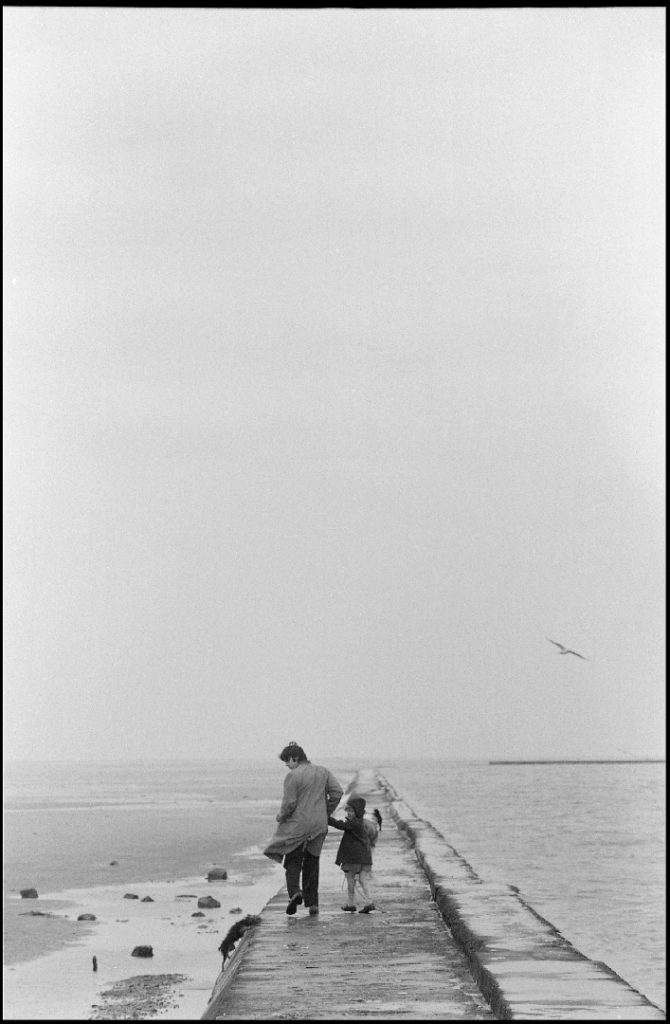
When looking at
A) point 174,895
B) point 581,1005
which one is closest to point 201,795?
point 174,895

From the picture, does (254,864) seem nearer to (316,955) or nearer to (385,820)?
(385,820)

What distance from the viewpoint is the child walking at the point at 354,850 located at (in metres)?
9.27

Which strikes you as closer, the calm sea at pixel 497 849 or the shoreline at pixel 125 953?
the shoreline at pixel 125 953

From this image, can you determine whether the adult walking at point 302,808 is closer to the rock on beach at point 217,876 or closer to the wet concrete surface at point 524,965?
the wet concrete surface at point 524,965

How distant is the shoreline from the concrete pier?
1.54 metres

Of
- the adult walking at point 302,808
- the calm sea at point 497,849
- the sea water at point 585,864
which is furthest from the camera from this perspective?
the calm sea at point 497,849

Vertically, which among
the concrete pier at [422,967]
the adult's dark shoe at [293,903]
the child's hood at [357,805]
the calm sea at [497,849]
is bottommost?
the calm sea at [497,849]

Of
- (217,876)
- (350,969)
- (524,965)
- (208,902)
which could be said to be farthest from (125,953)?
(524,965)

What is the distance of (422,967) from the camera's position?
24.1ft

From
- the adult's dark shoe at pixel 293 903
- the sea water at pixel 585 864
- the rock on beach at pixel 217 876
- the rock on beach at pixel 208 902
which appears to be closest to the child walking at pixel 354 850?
the adult's dark shoe at pixel 293 903

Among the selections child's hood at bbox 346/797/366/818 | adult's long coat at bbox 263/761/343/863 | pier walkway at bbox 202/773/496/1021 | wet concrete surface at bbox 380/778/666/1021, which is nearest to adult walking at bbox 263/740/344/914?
adult's long coat at bbox 263/761/343/863

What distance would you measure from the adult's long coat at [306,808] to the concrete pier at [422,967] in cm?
54

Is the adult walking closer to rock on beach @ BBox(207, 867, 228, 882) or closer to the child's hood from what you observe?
the child's hood

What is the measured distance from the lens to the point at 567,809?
35.5 meters
